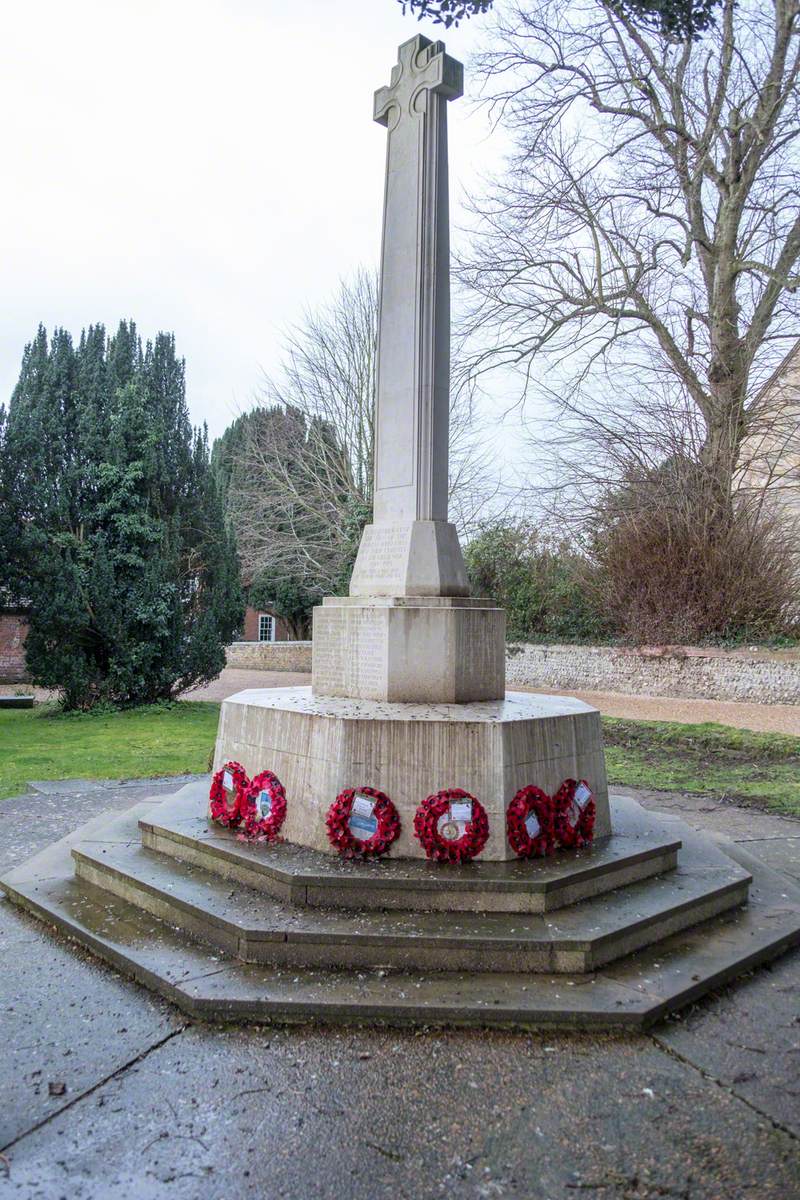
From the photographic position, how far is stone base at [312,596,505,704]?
5168mm

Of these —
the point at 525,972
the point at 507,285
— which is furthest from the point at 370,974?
the point at 507,285

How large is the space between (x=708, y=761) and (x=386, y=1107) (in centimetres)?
830

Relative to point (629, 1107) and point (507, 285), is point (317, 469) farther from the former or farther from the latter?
point (629, 1107)

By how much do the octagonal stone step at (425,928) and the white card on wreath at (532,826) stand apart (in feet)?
1.39

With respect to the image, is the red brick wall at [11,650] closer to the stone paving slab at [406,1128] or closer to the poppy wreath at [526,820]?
the poppy wreath at [526,820]

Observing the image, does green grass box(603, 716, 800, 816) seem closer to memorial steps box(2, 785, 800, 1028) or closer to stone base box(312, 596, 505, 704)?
memorial steps box(2, 785, 800, 1028)

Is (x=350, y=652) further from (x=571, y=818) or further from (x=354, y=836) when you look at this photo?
(x=571, y=818)

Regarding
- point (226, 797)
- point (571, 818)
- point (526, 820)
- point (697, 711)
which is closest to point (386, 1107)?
point (526, 820)

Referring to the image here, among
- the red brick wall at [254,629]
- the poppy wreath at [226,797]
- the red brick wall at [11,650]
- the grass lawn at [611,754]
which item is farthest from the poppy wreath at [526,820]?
the red brick wall at [254,629]

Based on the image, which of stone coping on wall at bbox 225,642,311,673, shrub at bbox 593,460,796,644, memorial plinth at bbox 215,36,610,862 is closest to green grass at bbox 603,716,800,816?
memorial plinth at bbox 215,36,610,862

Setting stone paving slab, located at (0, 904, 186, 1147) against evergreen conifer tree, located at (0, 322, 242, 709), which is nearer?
stone paving slab, located at (0, 904, 186, 1147)

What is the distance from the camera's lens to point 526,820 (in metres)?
4.18

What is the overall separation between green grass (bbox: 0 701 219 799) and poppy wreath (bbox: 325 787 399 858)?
13.7ft

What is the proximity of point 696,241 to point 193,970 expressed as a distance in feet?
63.6
